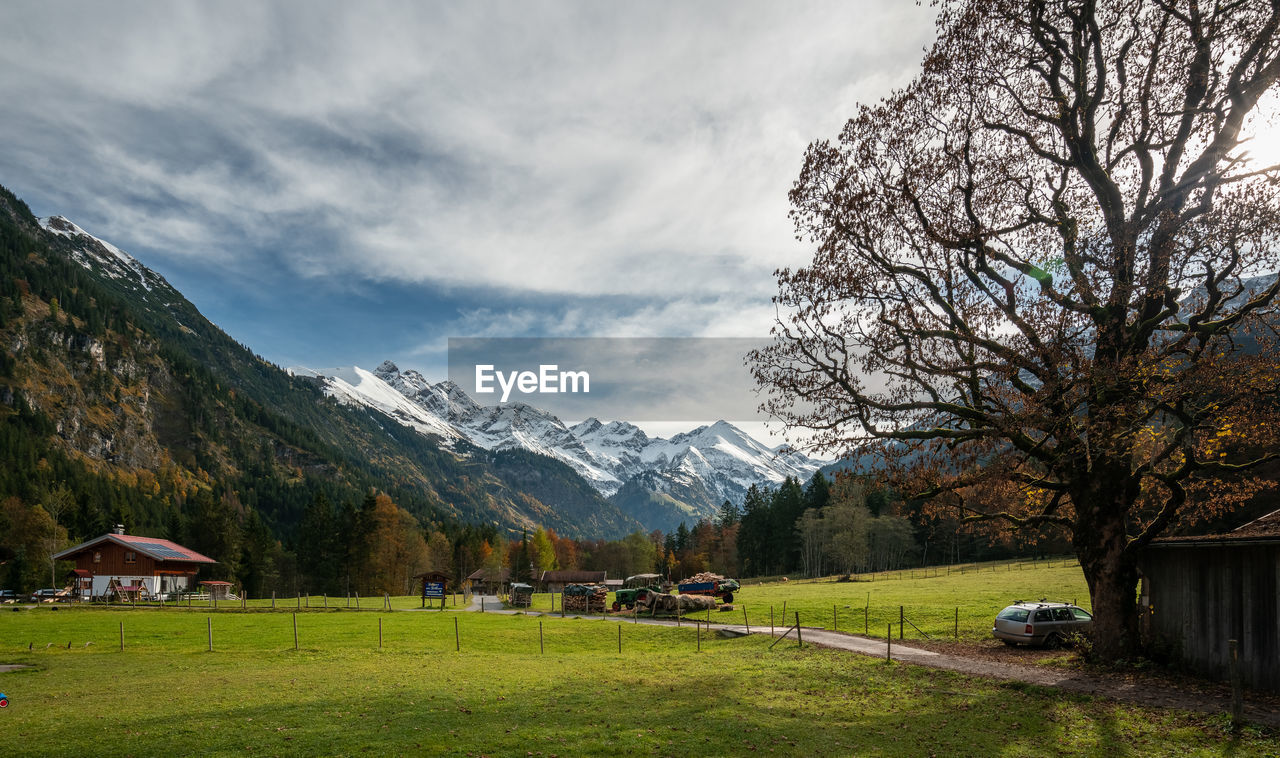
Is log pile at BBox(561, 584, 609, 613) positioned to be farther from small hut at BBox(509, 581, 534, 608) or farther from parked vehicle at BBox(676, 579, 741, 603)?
parked vehicle at BBox(676, 579, 741, 603)

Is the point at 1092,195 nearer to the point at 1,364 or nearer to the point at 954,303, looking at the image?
the point at 954,303

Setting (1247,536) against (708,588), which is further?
(708,588)

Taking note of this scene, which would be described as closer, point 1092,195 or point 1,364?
point 1092,195

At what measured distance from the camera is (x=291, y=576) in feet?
370

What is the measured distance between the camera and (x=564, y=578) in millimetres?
114188

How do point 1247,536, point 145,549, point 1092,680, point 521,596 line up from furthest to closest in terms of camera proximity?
point 145,549, point 521,596, point 1092,680, point 1247,536

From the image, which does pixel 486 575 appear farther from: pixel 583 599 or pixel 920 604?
pixel 920 604

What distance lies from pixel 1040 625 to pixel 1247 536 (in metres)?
10.3

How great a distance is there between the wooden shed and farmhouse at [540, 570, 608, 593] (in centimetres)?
9461

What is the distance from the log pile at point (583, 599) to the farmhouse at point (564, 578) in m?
43.7

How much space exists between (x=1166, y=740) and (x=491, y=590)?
11364 cm

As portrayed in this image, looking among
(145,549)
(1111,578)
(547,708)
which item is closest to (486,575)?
(145,549)

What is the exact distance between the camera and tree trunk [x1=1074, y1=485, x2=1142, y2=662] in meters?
20.8

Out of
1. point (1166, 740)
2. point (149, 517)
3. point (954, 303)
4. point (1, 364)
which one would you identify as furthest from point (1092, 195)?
point (1, 364)
